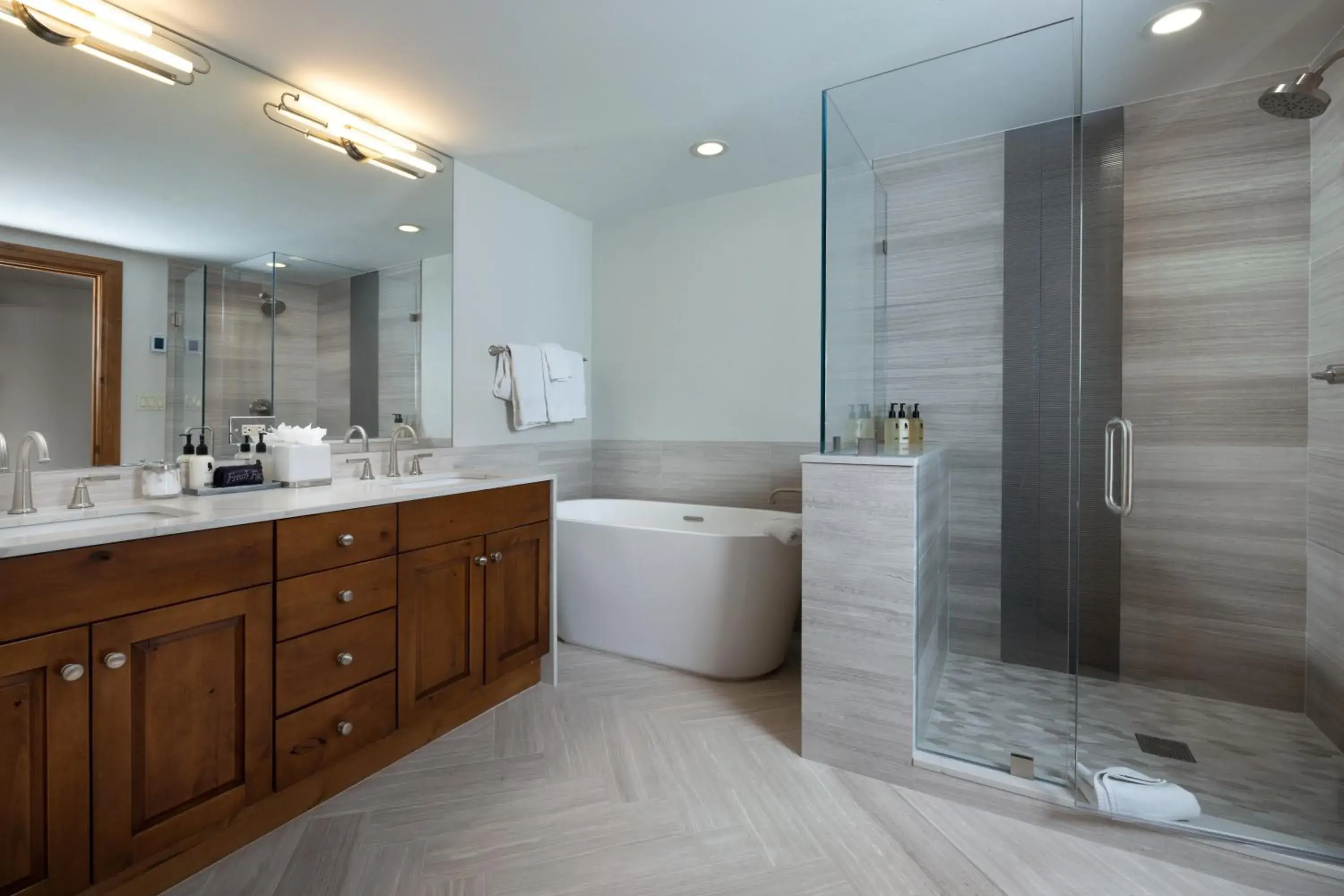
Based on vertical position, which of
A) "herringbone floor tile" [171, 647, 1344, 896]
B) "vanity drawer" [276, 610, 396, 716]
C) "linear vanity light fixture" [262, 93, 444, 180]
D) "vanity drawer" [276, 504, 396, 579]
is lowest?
"herringbone floor tile" [171, 647, 1344, 896]

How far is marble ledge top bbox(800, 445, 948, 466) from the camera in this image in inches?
70.2

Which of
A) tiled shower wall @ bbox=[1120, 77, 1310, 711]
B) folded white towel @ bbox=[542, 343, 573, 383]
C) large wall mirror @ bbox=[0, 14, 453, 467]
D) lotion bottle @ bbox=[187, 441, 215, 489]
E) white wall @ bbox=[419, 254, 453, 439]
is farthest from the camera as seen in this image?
folded white towel @ bbox=[542, 343, 573, 383]

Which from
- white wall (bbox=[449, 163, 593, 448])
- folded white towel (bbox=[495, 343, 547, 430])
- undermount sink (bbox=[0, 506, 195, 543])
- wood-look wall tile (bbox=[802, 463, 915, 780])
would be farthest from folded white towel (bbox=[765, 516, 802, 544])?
undermount sink (bbox=[0, 506, 195, 543])

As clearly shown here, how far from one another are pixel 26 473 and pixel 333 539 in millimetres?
743

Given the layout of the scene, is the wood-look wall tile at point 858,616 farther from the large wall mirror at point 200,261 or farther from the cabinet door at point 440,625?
the large wall mirror at point 200,261

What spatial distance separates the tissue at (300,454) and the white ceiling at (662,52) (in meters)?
1.23

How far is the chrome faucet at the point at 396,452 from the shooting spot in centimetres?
250

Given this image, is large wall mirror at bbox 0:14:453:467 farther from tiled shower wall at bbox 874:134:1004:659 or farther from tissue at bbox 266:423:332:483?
tiled shower wall at bbox 874:134:1004:659

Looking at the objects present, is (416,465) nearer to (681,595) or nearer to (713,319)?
(681,595)

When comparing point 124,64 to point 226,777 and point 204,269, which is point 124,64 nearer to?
point 204,269

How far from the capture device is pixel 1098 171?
2125mm

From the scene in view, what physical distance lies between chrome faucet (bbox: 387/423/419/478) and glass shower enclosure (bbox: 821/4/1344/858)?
1.74m

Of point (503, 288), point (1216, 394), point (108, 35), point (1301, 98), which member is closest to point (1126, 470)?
point (1216, 394)

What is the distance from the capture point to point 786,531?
235 centimetres
